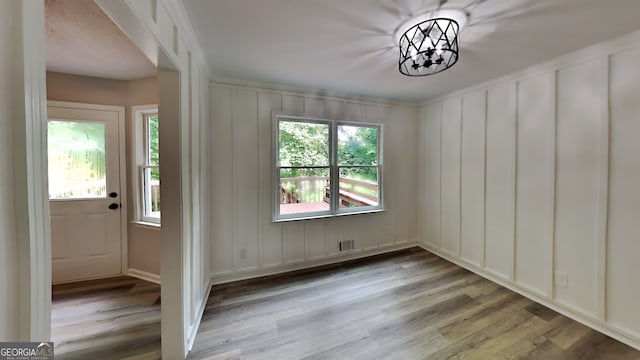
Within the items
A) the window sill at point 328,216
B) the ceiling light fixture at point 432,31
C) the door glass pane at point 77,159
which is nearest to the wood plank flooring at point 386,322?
the window sill at point 328,216

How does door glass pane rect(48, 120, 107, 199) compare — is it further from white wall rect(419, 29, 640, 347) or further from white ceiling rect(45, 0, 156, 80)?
white wall rect(419, 29, 640, 347)

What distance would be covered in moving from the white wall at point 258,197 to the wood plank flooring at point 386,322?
1.06ft

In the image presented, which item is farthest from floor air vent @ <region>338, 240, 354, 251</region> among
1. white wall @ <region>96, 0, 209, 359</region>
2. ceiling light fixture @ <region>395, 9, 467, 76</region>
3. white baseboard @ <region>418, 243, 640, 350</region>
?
ceiling light fixture @ <region>395, 9, 467, 76</region>

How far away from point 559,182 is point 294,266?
3.04 metres

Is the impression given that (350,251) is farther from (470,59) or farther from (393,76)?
(470,59)

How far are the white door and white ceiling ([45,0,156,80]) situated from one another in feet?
1.40

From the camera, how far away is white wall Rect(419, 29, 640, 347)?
184 cm

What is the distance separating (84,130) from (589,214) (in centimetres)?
532

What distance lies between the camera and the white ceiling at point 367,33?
148 centimetres

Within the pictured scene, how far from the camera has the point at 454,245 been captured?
3295mm

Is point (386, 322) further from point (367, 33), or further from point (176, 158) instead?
point (367, 33)

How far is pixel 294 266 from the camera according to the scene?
311 centimetres

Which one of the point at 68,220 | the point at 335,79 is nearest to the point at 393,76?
the point at 335,79

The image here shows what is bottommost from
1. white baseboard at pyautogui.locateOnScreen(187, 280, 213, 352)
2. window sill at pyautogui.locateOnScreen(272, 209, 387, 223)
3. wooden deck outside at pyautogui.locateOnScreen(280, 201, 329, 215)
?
white baseboard at pyautogui.locateOnScreen(187, 280, 213, 352)
